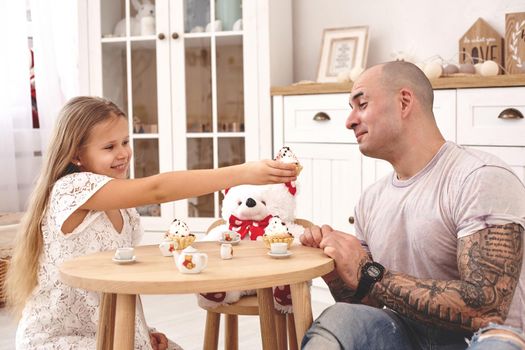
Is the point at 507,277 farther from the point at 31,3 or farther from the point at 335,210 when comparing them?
the point at 31,3

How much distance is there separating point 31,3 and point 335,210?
1.99 meters

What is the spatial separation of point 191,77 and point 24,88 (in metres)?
0.92

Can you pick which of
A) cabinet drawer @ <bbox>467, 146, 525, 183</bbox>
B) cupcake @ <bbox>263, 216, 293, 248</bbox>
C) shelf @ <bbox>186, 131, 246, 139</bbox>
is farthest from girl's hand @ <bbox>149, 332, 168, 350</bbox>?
shelf @ <bbox>186, 131, 246, 139</bbox>

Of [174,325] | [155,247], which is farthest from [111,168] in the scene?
[174,325]

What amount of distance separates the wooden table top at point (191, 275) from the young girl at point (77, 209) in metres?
0.14

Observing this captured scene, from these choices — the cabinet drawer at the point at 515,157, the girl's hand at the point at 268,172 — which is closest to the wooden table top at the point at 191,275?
the girl's hand at the point at 268,172

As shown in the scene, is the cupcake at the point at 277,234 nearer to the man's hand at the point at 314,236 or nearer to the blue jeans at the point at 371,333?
the man's hand at the point at 314,236

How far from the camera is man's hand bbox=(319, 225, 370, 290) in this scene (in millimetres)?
1699

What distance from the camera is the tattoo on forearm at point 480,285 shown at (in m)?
1.52

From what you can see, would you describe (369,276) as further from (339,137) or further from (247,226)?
→ (339,137)

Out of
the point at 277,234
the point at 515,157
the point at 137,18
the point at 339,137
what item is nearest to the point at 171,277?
the point at 277,234

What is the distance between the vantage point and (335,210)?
3.43 m

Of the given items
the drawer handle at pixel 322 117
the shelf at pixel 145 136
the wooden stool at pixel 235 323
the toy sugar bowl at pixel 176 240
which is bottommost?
the wooden stool at pixel 235 323

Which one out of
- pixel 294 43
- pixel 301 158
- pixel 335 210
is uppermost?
pixel 294 43
